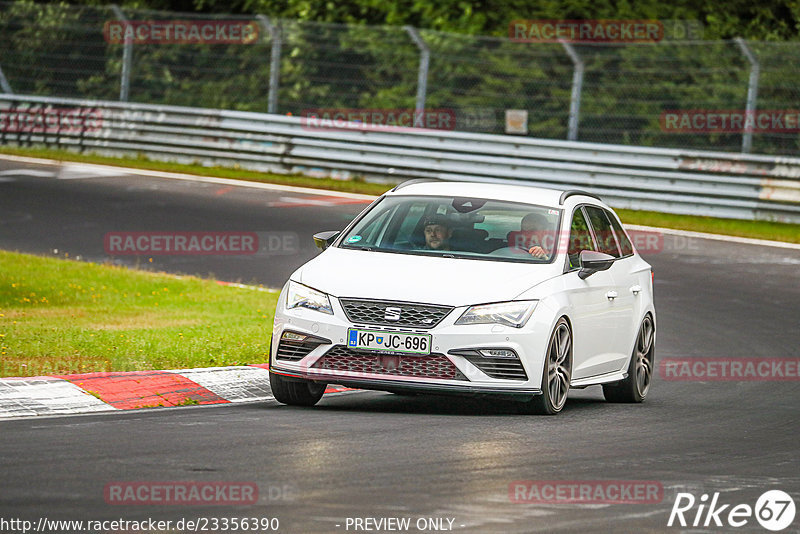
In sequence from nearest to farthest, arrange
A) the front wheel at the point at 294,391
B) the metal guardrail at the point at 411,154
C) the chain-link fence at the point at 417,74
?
1. the front wheel at the point at 294,391
2. the metal guardrail at the point at 411,154
3. the chain-link fence at the point at 417,74

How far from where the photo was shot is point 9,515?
21.2ft

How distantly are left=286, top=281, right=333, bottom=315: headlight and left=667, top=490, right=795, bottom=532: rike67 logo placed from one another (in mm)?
3151

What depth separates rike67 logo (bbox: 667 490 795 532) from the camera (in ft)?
23.0

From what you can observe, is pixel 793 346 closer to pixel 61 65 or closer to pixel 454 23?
pixel 454 23

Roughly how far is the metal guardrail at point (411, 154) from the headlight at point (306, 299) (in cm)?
1463

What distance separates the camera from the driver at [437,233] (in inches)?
425

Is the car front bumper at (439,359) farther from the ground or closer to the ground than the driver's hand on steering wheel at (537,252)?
closer to the ground

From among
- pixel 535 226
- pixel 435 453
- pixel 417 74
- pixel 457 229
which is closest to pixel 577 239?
pixel 535 226

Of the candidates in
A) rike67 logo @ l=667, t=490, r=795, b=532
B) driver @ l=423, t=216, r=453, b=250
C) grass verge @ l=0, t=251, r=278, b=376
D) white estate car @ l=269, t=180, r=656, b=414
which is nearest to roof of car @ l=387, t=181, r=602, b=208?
white estate car @ l=269, t=180, r=656, b=414

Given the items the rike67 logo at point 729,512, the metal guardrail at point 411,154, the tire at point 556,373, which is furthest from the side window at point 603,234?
the metal guardrail at point 411,154

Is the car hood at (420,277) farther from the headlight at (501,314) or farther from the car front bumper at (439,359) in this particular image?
the car front bumper at (439,359)

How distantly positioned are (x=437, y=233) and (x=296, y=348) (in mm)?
1481

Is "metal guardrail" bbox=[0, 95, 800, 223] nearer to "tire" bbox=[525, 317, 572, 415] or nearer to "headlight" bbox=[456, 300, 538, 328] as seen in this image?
"tire" bbox=[525, 317, 572, 415]

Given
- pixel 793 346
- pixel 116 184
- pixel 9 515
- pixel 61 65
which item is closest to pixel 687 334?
pixel 793 346
